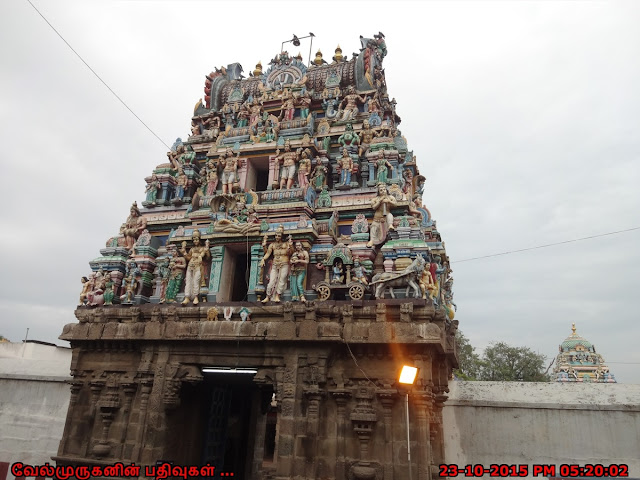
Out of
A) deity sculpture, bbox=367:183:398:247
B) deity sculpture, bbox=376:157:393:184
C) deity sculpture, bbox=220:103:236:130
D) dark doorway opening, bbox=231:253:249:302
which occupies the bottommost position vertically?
dark doorway opening, bbox=231:253:249:302

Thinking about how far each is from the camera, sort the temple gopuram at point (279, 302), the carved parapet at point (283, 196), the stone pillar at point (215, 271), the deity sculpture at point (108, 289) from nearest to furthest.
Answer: the temple gopuram at point (279, 302) < the stone pillar at point (215, 271) < the carved parapet at point (283, 196) < the deity sculpture at point (108, 289)

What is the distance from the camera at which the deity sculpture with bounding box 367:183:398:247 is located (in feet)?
48.9

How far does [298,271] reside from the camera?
14.8m

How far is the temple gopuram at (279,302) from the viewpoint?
12.1 meters

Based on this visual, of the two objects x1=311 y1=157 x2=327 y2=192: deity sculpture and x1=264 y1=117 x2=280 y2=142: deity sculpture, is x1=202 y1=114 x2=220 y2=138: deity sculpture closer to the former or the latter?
x1=264 y1=117 x2=280 y2=142: deity sculpture

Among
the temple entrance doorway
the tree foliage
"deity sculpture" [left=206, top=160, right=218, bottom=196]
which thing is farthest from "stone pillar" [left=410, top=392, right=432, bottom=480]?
the tree foliage

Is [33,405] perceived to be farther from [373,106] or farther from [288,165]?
[373,106]

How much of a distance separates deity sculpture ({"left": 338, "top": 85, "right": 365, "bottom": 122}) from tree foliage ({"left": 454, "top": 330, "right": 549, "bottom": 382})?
24.1m

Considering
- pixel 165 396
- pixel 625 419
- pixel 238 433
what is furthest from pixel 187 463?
pixel 625 419

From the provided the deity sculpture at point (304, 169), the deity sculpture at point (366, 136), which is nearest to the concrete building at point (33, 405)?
the deity sculpture at point (304, 169)

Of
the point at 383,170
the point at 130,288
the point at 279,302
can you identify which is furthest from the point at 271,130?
the point at 130,288

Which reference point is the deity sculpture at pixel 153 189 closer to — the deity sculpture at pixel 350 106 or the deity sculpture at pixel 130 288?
the deity sculpture at pixel 130 288

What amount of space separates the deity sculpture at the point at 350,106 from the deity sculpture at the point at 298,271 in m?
6.75

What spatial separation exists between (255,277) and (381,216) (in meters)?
4.68
